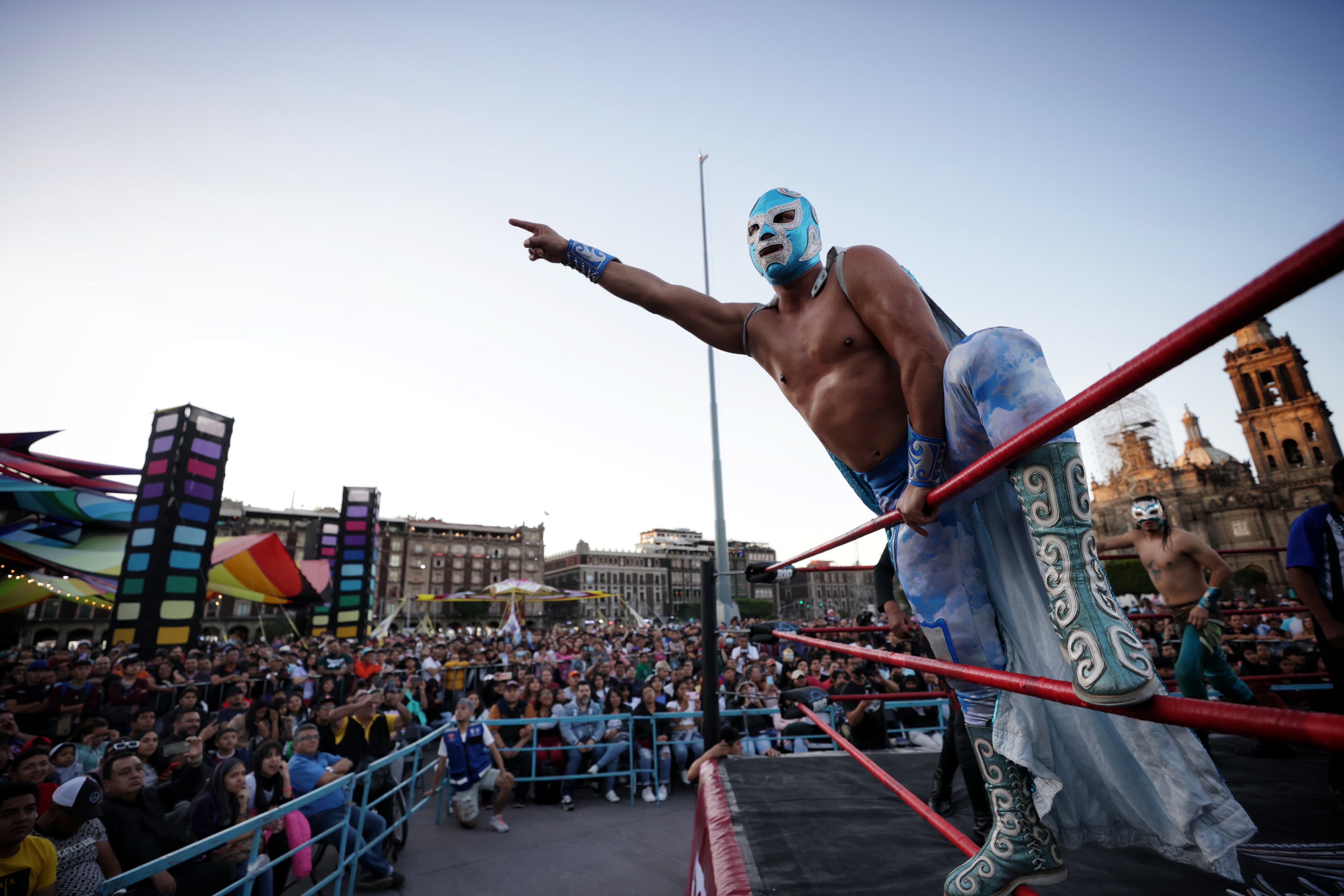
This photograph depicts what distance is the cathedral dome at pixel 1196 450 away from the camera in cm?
6481

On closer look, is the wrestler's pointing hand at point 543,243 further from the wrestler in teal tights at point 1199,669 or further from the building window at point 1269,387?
the building window at point 1269,387

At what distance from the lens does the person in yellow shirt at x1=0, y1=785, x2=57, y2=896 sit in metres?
2.76

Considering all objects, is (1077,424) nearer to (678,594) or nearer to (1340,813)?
(1340,813)

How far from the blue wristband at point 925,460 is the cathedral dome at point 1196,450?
263 feet

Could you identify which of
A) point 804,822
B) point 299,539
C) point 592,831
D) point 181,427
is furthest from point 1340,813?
point 299,539

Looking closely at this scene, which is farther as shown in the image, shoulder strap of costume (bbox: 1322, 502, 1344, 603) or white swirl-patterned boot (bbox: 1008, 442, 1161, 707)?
shoulder strap of costume (bbox: 1322, 502, 1344, 603)

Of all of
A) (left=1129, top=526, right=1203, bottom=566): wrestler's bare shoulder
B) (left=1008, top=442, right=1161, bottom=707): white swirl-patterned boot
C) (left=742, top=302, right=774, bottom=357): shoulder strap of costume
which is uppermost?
(left=742, top=302, right=774, bottom=357): shoulder strap of costume

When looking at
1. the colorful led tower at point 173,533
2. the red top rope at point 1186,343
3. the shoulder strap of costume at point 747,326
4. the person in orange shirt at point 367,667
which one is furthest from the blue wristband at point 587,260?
the colorful led tower at point 173,533

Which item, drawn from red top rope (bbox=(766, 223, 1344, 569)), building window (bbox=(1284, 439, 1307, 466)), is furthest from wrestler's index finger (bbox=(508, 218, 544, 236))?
building window (bbox=(1284, 439, 1307, 466))

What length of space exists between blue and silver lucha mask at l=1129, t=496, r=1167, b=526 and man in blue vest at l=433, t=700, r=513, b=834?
634 centimetres

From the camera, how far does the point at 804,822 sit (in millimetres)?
2562

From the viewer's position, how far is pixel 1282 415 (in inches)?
2090

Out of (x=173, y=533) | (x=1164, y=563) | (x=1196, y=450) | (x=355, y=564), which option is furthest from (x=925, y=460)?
(x=1196, y=450)

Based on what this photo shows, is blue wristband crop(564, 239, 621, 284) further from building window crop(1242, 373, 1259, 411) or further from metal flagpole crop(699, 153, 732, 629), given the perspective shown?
building window crop(1242, 373, 1259, 411)
